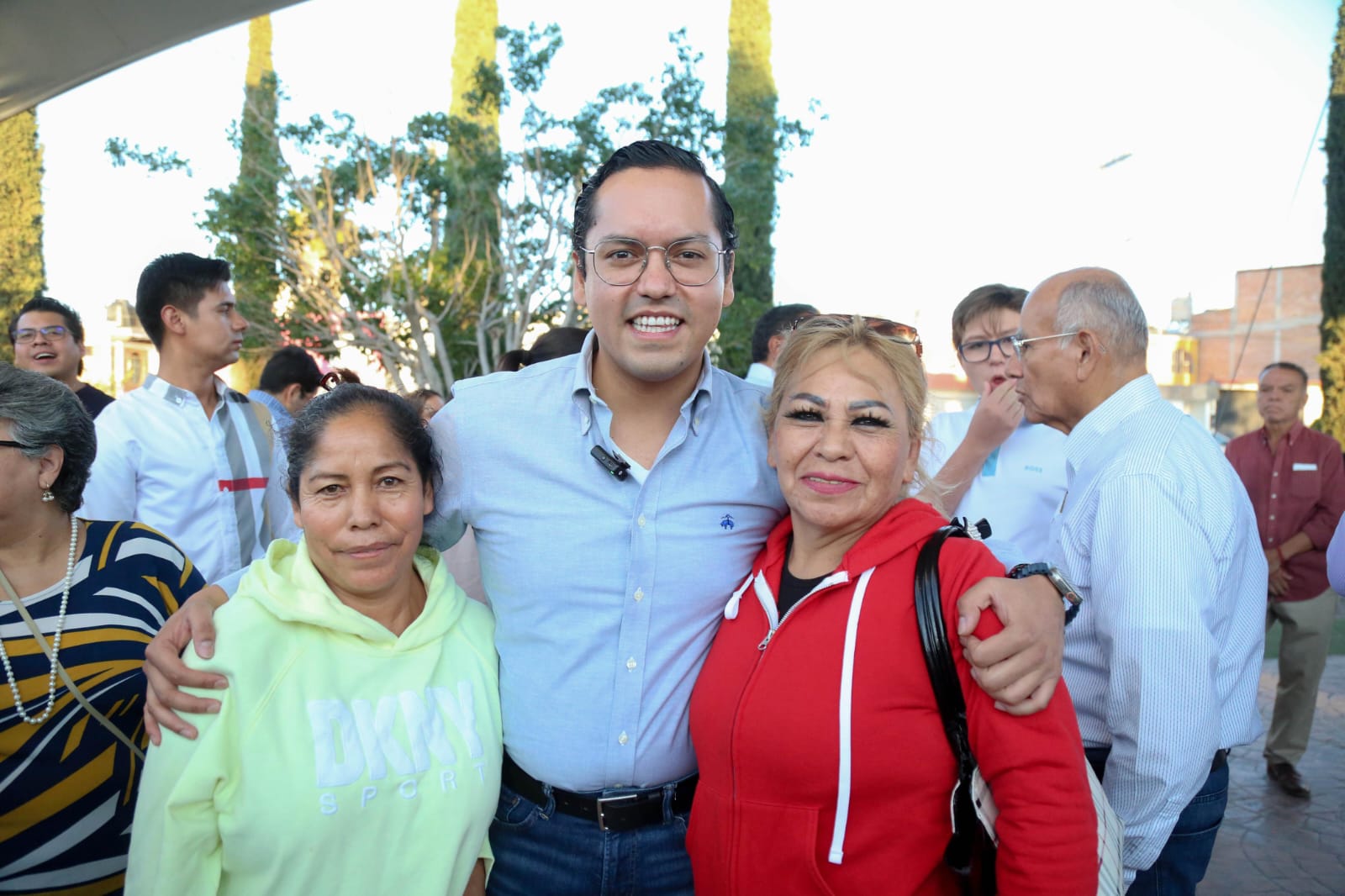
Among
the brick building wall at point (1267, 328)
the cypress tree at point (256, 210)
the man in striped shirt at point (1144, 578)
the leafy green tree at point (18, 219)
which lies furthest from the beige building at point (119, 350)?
the brick building wall at point (1267, 328)

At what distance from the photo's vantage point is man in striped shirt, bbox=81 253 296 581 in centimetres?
371

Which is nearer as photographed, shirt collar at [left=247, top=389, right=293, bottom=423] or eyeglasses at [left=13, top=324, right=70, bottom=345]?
shirt collar at [left=247, top=389, right=293, bottom=423]

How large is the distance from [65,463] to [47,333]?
11.4 feet

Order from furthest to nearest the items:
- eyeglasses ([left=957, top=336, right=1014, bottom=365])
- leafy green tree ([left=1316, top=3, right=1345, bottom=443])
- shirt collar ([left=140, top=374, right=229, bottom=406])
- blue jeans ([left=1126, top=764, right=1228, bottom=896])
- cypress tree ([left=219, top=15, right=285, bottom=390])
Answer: leafy green tree ([left=1316, top=3, right=1345, bottom=443]), cypress tree ([left=219, top=15, right=285, bottom=390]), shirt collar ([left=140, top=374, right=229, bottom=406]), eyeglasses ([left=957, top=336, right=1014, bottom=365]), blue jeans ([left=1126, top=764, right=1228, bottom=896])

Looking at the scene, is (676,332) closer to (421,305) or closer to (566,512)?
(566,512)

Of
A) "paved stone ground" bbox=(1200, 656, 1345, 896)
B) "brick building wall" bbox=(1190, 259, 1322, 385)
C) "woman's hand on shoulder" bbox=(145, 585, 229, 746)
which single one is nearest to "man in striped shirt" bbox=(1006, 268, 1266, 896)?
"woman's hand on shoulder" bbox=(145, 585, 229, 746)

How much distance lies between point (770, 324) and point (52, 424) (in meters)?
3.74

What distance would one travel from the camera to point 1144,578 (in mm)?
2088

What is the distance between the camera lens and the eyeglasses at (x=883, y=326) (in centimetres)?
198

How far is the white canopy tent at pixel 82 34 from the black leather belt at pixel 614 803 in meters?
3.81

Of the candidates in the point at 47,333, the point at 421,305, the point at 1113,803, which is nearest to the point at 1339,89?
the point at 421,305

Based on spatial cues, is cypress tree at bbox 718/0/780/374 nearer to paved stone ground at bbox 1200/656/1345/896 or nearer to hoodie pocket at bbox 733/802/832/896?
paved stone ground at bbox 1200/656/1345/896

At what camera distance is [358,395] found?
6.77ft

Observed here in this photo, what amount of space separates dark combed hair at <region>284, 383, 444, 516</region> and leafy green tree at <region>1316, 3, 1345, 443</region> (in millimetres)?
14526
